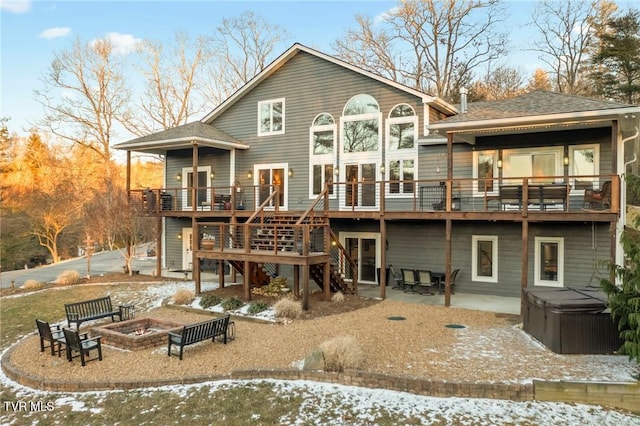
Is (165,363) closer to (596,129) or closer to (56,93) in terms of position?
(596,129)

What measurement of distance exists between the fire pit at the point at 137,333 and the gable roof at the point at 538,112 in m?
9.04

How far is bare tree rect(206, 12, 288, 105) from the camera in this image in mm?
34438

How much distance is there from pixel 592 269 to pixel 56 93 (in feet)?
110

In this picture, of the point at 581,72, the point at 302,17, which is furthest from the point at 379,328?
the point at 581,72

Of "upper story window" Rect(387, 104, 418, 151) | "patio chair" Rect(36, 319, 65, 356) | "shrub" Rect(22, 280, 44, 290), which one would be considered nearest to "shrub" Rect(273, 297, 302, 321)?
"patio chair" Rect(36, 319, 65, 356)

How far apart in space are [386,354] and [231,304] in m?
5.75

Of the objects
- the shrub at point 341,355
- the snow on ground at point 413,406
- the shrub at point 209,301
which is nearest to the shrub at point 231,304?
the shrub at point 209,301

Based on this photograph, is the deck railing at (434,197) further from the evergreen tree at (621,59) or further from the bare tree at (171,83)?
the evergreen tree at (621,59)

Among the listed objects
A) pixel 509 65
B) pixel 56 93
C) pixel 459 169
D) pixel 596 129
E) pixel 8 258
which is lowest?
pixel 8 258

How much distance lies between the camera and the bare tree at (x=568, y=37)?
92.3ft

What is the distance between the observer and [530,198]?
1221 cm

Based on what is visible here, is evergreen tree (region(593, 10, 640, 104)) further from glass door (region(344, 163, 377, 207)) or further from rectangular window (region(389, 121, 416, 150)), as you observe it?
glass door (region(344, 163, 377, 207))

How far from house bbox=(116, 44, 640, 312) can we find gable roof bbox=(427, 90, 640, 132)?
2.1 inches

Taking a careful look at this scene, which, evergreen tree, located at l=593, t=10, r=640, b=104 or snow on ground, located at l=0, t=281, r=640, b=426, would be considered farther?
evergreen tree, located at l=593, t=10, r=640, b=104
